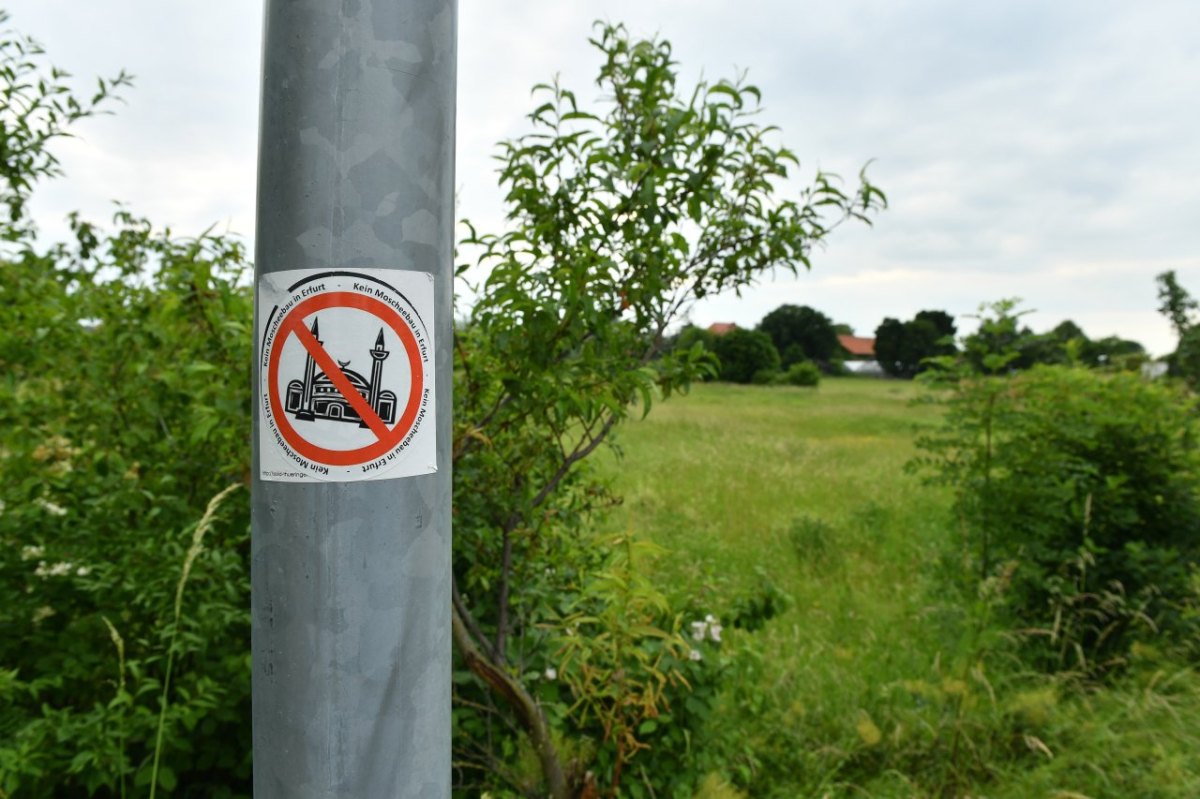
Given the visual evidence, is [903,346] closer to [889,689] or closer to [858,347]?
[858,347]

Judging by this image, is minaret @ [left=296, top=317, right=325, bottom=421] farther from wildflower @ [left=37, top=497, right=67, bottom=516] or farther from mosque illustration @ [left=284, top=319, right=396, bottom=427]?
wildflower @ [left=37, top=497, right=67, bottom=516]

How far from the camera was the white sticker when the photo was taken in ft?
2.74

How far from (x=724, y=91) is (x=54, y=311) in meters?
1.96

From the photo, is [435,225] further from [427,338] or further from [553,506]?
[553,506]

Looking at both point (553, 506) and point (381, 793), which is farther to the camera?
point (553, 506)

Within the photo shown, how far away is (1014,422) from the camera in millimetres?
4457

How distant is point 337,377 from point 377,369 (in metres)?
0.04

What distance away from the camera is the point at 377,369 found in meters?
0.84

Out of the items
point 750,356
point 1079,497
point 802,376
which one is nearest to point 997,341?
point 1079,497

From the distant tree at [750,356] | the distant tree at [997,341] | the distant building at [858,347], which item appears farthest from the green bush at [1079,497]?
the distant building at [858,347]

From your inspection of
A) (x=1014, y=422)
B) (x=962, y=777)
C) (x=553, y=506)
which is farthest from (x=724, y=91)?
(x=1014, y=422)

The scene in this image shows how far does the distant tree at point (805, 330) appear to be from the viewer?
63781 mm

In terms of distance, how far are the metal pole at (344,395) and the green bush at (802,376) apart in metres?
46.4

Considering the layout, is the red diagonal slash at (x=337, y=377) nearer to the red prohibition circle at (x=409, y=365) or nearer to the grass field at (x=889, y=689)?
the red prohibition circle at (x=409, y=365)
